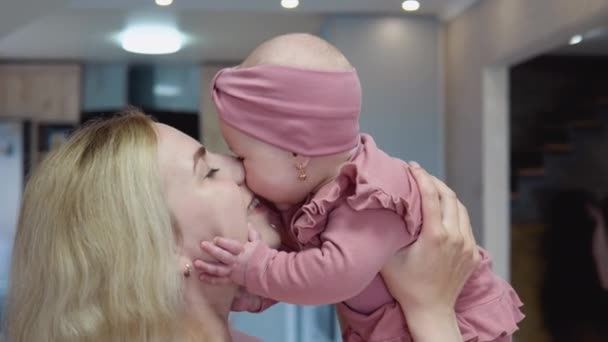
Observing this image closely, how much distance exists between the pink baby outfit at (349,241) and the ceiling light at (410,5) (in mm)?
3301

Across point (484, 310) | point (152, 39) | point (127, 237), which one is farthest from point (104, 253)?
point (152, 39)

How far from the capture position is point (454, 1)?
423cm

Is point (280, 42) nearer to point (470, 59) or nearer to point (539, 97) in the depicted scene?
point (470, 59)

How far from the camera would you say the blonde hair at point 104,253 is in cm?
89

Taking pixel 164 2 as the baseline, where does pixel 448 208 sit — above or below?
below

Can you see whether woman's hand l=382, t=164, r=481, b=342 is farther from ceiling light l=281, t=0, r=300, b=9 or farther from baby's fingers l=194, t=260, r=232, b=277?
ceiling light l=281, t=0, r=300, b=9

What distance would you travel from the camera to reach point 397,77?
4.48m

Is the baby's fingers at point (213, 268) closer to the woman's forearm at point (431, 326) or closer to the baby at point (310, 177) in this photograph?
the baby at point (310, 177)

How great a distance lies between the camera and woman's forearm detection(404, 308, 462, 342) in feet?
3.22

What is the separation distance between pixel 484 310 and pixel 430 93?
3.59 meters

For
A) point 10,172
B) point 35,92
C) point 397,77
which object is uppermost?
point 35,92

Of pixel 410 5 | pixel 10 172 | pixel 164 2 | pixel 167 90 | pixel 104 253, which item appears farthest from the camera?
pixel 167 90

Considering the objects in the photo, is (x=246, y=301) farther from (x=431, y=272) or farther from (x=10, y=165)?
(x=10, y=165)

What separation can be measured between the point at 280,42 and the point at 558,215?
16.2ft
